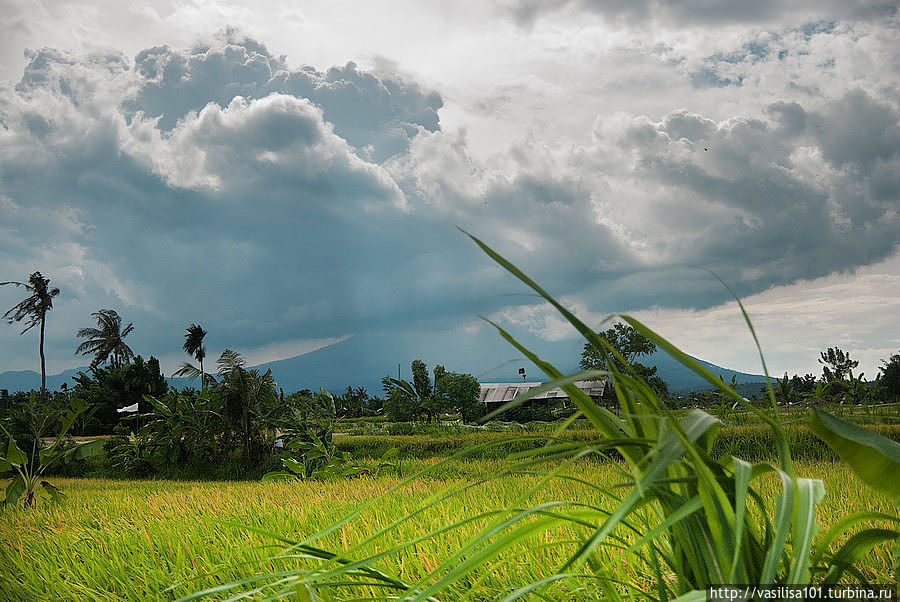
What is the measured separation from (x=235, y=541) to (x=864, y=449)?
1.95m

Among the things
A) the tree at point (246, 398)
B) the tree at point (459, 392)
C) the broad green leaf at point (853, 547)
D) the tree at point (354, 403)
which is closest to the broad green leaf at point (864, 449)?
the broad green leaf at point (853, 547)

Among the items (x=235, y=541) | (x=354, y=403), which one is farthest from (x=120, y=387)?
(x=235, y=541)

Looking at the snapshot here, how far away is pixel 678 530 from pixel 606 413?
0.63 ft

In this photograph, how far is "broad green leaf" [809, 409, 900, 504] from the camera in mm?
1006

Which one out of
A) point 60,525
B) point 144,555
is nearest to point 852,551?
point 144,555

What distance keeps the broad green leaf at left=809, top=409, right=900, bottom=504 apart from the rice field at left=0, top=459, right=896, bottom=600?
459 mm

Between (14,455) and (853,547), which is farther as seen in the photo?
(14,455)

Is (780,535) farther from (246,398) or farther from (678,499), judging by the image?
(246,398)

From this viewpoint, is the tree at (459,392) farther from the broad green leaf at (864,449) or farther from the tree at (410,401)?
the broad green leaf at (864,449)

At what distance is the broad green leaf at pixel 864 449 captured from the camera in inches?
39.6

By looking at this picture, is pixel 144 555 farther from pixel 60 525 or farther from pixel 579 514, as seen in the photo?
pixel 579 514

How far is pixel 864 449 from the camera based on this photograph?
108 cm

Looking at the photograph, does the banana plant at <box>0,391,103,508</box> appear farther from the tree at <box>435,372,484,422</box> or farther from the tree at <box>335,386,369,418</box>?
the tree at <box>335,386,369,418</box>

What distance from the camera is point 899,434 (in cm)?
639
